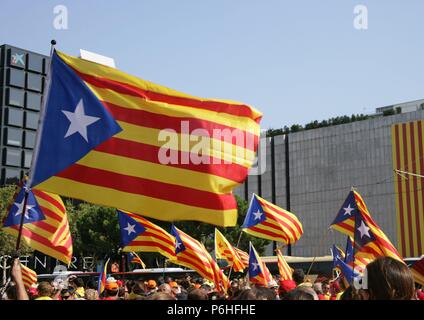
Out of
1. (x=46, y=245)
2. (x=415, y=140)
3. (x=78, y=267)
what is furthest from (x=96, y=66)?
(x=78, y=267)

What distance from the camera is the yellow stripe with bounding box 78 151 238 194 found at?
7797 mm

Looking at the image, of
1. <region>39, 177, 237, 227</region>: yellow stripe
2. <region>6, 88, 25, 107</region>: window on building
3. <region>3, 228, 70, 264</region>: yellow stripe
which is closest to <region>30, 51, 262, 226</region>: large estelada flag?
<region>39, 177, 237, 227</region>: yellow stripe

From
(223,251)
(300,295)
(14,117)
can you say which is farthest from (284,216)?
(14,117)

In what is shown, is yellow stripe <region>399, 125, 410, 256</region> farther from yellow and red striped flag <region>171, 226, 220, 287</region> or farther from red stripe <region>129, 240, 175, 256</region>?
yellow and red striped flag <region>171, 226, 220, 287</region>

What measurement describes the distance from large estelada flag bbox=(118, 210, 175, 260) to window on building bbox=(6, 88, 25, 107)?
62886mm

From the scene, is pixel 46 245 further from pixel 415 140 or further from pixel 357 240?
pixel 415 140

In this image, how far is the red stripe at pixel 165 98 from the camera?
321 inches

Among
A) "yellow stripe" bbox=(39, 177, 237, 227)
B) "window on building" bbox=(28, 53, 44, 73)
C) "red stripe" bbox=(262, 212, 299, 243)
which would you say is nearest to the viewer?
"yellow stripe" bbox=(39, 177, 237, 227)

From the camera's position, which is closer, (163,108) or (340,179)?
(163,108)

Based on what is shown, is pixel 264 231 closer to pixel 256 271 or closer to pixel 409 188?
pixel 256 271

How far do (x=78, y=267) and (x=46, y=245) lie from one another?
58759 millimetres

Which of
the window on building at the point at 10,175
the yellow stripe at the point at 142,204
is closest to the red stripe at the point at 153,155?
the yellow stripe at the point at 142,204

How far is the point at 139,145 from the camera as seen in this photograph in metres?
8.02

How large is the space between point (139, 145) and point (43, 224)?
7.12 metres
